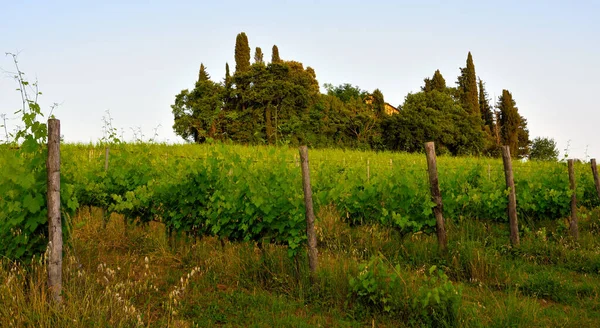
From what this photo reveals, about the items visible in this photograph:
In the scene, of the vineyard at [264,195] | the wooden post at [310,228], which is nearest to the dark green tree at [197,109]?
the vineyard at [264,195]

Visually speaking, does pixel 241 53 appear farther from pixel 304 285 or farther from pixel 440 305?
pixel 440 305

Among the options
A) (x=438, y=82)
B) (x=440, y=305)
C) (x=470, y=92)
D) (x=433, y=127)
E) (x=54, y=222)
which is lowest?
(x=440, y=305)

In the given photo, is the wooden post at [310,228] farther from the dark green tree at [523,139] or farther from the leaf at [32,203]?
the dark green tree at [523,139]

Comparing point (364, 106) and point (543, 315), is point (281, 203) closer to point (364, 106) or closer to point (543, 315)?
point (543, 315)

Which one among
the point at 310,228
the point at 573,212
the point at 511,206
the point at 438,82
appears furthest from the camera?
the point at 438,82

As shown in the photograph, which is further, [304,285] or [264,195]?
[264,195]

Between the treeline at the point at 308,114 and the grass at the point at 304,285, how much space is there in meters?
29.0

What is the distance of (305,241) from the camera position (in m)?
5.38

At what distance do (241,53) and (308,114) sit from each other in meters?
8.85

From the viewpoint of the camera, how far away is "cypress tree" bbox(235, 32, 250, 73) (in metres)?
41.1

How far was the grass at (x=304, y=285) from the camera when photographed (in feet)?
12.7

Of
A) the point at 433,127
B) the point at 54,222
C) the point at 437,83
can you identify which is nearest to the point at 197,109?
the point at 433,127

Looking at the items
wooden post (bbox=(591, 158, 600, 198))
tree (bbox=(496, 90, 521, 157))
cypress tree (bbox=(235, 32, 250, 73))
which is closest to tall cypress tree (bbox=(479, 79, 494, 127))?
tree (bbox=(496, 90, 521, 157))

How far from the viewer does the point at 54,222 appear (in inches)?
153
